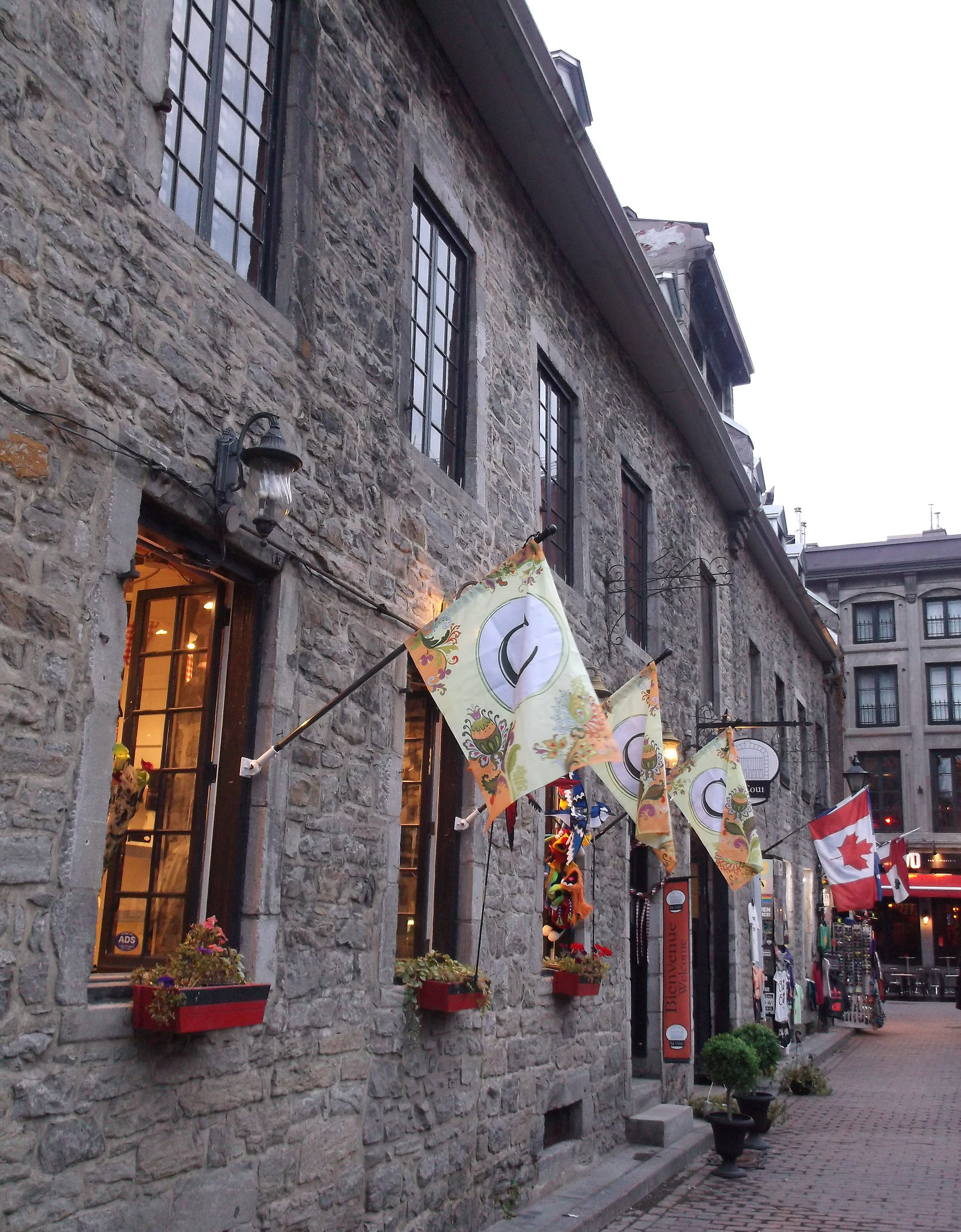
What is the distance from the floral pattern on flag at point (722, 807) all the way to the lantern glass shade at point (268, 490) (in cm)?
563

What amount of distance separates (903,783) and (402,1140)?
1348 inches

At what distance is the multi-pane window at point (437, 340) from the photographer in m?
7.44

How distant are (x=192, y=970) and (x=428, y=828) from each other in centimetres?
260

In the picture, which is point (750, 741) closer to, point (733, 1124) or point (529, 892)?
point (733, 1124)

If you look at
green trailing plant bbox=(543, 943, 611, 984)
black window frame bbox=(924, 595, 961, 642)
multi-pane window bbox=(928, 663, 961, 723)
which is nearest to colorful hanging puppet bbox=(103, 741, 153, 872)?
green trailing plant bbox=(543, 943, 611, 984)

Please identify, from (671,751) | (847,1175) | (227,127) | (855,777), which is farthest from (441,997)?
(855,777)

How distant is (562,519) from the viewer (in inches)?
393

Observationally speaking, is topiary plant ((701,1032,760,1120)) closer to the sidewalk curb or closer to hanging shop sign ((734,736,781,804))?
the sidewalk curb

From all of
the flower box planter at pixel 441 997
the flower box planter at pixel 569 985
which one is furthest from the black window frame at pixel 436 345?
the flower box planter at pixel 569 985

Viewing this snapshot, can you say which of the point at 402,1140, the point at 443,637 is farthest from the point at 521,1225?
the point at 443,637

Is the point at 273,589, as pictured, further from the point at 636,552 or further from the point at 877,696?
the point at 877,696

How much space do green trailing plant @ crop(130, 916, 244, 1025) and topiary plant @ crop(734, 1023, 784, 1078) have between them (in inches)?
246

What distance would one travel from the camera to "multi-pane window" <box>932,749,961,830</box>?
3647 cm

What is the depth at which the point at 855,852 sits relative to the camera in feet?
49.5
